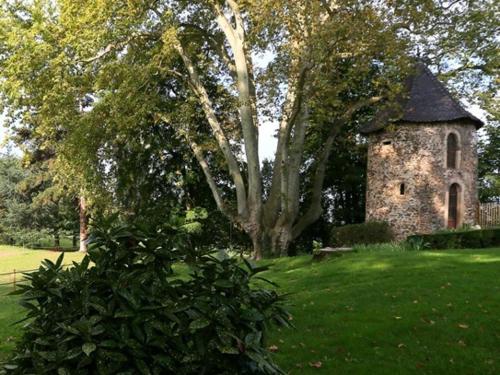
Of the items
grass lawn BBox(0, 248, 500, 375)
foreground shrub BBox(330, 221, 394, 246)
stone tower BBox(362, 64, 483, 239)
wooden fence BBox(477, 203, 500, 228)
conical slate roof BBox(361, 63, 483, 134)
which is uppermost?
conical slate roof BBox(361, 63, 483, 134)

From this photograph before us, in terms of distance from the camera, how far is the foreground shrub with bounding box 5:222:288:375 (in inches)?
120

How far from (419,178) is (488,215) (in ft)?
14.4

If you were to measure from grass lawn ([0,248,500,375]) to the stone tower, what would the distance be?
1274 cm

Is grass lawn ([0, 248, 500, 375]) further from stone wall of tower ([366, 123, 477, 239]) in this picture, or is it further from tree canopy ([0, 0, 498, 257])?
stone wall of tower ([366, 123, 477, 239])

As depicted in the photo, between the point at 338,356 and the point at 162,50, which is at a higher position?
the point at 162,50

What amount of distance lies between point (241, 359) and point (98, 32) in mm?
17294

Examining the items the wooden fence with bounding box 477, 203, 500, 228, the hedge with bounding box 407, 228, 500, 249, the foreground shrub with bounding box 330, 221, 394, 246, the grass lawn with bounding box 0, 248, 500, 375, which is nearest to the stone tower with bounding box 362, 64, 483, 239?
the wooden fence with bounding box 477, 203, 500, 228

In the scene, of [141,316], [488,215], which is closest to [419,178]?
[488,215]

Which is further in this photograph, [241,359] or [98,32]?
[98,32]

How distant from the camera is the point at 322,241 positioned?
3444 cm

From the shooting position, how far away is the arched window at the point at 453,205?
27.6 m

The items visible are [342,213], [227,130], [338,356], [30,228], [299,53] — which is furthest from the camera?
[30,228]

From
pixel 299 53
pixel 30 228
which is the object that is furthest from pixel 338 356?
pixel 30 228

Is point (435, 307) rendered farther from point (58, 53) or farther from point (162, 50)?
point (58, 53)
